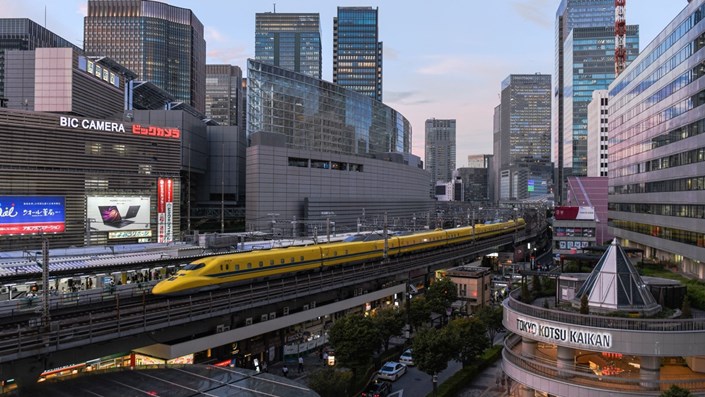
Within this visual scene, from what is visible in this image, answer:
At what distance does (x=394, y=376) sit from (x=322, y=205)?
65.9 metres

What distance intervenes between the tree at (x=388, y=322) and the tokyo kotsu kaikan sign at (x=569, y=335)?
12.8 m

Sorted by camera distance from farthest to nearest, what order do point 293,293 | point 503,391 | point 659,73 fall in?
1. point 659,73
2. point 293,293
3. point 503,391

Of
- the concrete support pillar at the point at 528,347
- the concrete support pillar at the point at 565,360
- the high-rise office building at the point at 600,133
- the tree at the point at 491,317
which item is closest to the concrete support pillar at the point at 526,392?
the concrete support pillar at the point at 528,347

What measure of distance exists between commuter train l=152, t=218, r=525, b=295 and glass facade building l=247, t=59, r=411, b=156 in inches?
1861

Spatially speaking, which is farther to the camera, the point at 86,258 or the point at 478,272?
the point at 478,272

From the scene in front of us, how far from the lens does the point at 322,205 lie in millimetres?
103062

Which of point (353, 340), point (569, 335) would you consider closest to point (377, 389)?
point (353, 340)

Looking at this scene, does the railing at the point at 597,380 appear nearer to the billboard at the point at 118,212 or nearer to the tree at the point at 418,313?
the tree at the point at 418,313

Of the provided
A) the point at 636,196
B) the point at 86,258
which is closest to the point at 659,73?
the point at 636,196

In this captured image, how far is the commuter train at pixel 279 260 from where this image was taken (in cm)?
3600

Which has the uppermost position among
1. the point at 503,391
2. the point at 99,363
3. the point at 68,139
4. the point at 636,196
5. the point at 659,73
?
the point at 659,73

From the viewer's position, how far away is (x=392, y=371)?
3919 cm

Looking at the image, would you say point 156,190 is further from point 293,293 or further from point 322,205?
point 293,293

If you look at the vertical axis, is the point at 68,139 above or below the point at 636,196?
above
